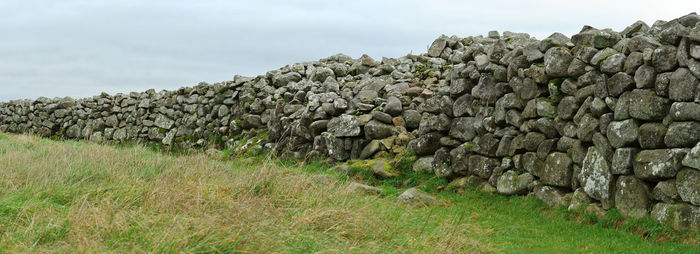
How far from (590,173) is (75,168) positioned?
812cm

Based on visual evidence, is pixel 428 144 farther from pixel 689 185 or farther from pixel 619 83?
pixel 689 185

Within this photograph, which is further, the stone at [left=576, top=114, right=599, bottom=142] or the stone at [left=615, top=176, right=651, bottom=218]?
the stone at [left=576, top=114, right=599, bottom=142]

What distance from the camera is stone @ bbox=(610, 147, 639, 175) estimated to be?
8688 mm

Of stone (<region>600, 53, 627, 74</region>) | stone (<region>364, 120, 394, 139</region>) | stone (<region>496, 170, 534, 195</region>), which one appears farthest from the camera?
stone (<region>364, 120, 394, 139</region>)

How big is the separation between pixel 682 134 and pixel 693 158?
38 centimetres

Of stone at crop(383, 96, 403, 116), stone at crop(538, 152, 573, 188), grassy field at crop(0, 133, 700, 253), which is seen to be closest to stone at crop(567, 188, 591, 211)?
grassy field at crop(0, 133, 700, 253)

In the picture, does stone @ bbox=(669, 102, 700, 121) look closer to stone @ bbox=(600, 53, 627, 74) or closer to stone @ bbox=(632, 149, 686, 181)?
stone @ bbox=(632, 149, 686, 181)

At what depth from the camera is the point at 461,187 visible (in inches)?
470

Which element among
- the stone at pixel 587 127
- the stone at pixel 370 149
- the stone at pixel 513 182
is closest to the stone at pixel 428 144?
the stone at pixel 370 149

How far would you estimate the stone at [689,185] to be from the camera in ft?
25.4

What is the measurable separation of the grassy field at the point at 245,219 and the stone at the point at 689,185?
1.67ft

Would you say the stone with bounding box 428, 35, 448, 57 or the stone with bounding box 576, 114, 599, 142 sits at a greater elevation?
the stone with bounding box 428, 35, 448, 57

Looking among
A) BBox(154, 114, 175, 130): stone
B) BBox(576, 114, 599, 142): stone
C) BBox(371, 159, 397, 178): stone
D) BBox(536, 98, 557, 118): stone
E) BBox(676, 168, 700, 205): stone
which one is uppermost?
BBox(536, 98, 557, 118): stone

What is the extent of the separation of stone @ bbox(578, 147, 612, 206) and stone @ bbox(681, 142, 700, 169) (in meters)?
1.22
